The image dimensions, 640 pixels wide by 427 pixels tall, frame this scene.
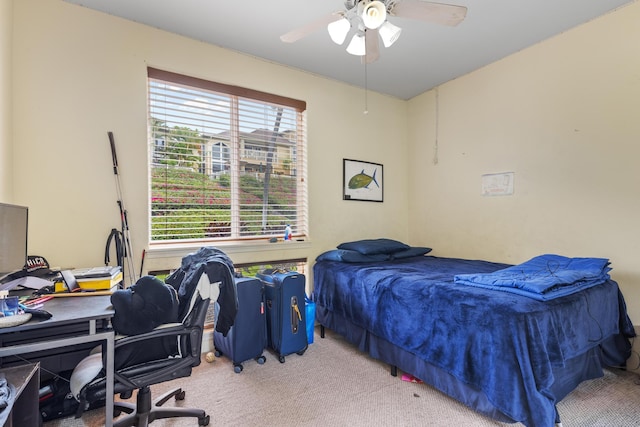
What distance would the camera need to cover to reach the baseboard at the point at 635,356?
7.57ft

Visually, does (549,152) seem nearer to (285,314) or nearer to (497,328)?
(497,328)

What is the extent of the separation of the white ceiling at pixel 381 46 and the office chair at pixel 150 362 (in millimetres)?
2061

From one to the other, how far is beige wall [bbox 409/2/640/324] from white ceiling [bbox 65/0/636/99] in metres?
0.23

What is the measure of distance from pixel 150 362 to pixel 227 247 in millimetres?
1369

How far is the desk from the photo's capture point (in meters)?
1.32

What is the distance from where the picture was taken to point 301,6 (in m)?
2.32

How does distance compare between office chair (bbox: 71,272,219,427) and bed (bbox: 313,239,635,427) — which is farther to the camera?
bed (bbox: 313,239,635,427)

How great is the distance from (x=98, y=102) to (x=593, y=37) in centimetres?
394

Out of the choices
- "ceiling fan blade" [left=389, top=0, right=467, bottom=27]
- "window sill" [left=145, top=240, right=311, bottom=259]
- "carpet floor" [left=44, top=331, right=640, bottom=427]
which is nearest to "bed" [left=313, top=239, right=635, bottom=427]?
"carpet floor" [left=44, top=331, right=640, bottom=427]

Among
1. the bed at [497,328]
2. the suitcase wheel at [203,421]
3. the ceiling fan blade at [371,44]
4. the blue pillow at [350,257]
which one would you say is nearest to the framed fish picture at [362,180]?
the blue pillow at [350,257]

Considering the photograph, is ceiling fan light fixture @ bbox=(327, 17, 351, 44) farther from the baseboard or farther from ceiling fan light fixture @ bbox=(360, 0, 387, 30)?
the baseboard

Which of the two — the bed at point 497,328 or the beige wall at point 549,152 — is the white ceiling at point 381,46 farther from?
the bed at point 497,328

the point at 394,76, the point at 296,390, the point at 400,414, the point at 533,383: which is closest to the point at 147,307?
the point at 296,390

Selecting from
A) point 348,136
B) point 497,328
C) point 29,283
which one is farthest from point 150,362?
point 348,136
